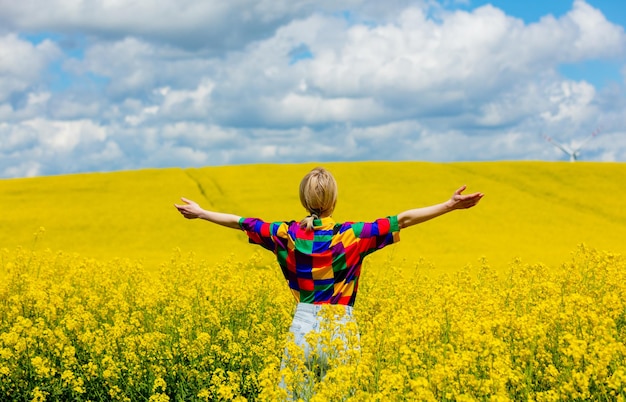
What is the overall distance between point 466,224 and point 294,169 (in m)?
13.2

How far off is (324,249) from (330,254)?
0.19 ft

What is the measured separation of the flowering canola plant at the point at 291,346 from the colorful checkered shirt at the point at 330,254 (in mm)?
399

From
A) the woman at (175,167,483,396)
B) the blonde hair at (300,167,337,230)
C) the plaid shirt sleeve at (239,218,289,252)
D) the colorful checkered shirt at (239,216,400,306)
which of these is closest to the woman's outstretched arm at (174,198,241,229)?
the plaid shirt sleeve at (239,218,289,252)

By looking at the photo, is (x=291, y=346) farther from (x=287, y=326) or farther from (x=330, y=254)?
(x=287, y=326)

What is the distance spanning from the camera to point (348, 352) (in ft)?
15.1

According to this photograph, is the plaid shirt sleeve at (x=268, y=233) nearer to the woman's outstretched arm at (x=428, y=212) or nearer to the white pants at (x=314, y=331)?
the white pants at (x=314, y=331)

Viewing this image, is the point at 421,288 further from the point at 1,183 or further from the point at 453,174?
the point at 1,183

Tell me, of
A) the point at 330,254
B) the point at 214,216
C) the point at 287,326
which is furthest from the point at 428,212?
the point at 287,326


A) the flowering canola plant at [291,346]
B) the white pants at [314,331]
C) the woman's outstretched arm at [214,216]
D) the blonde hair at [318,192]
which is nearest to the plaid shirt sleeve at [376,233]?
the blonde hair at [318,192]

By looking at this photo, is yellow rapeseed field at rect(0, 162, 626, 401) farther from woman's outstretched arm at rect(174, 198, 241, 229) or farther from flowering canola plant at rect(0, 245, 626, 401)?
woman's outstretched arm at rect(174, 198, 241, 229)

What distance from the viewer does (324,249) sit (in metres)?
4.94

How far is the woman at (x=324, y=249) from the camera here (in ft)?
15.7

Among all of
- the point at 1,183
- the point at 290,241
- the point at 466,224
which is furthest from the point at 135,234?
the point at 290,241

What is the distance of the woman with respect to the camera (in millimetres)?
4797
